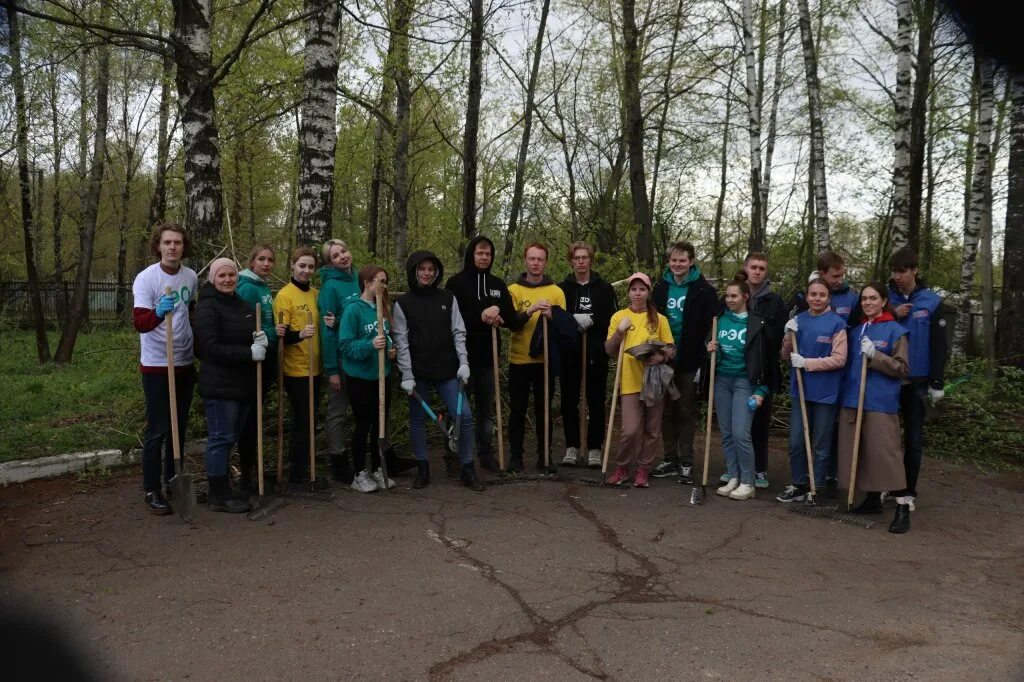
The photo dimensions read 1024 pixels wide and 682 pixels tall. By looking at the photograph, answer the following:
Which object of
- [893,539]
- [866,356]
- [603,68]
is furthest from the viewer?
[603,68]

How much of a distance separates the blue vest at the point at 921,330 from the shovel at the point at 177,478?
5.60 m

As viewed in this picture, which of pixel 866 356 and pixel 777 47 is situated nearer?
pixel 866 356

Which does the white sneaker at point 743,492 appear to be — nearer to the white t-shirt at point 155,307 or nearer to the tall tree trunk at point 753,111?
the white t-shirt at point 155,307

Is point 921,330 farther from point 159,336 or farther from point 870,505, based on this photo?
point 159,336

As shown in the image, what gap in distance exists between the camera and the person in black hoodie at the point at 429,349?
6.72 meters

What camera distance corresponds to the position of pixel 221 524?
18.6ft

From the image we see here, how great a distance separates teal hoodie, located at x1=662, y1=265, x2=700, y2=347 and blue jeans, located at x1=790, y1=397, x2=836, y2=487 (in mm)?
1207

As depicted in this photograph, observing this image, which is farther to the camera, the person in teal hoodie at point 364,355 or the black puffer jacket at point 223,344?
the person in teal hoodie at point 364,355

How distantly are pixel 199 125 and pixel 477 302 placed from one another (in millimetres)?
3579

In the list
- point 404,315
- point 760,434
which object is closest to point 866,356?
point 760,434

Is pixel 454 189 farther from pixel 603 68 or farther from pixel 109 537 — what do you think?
pixel 109 537

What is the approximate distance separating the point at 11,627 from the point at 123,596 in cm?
301

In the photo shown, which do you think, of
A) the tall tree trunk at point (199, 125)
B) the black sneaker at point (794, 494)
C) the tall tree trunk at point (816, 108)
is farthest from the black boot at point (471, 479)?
the tall tree trunk at point (816, 108)

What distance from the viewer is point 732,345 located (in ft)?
22.1
